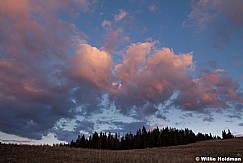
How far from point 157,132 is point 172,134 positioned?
9.57m

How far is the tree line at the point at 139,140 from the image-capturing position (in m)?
146

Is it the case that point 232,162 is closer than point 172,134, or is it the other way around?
point 232,162

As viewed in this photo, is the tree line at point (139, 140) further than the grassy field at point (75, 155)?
Yes

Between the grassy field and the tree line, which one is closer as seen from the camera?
the grassy field

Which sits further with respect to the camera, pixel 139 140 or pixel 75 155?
pixel 139 140

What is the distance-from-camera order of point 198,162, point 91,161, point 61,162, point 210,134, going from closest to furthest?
Answer: point 61,162 < point 91,161 < point 198,162 < point 210,134

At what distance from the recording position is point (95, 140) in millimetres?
149250

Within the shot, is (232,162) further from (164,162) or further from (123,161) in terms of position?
(123,161)

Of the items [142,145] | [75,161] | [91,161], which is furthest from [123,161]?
[142,145]

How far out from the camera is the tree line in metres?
146

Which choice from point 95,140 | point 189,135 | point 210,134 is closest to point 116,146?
point 95,140

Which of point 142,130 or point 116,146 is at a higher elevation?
point 142,130

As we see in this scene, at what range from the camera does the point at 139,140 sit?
150 metres

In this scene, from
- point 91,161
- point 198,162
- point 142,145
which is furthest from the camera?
point 142,145
